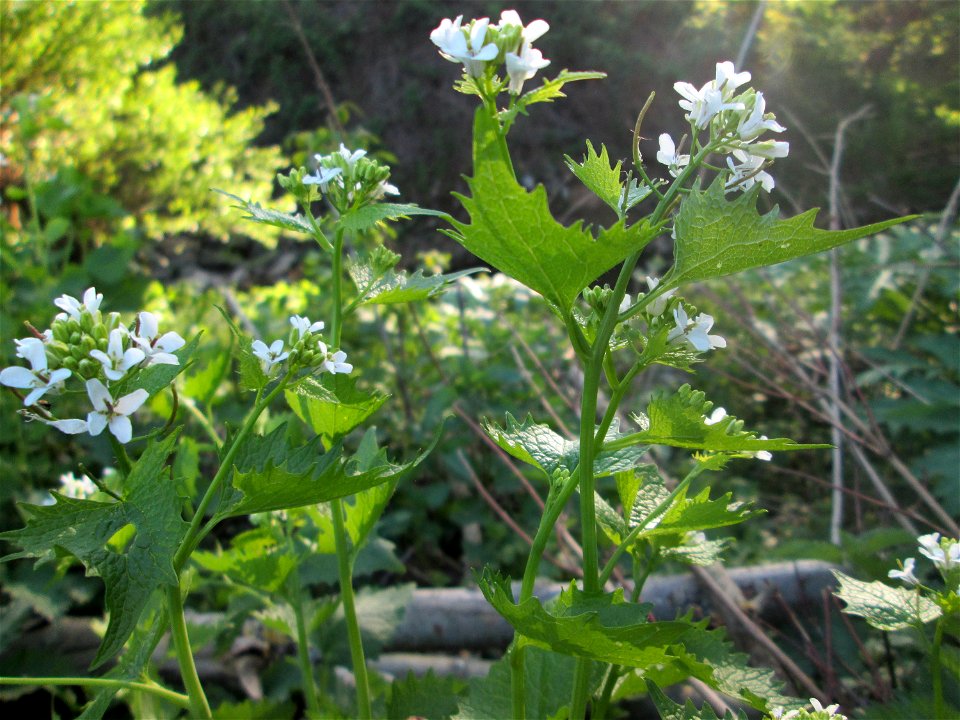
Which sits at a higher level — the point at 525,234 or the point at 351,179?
the point at 351,179

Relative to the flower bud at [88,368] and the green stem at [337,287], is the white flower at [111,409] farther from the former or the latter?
the green stem at [337,287]

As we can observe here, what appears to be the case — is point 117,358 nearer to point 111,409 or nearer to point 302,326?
point 111,409

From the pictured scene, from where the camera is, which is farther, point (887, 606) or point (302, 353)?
point (887, 606)

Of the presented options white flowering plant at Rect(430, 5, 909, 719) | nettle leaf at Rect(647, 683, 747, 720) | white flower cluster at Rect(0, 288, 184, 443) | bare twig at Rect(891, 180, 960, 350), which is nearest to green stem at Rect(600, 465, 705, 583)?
white flowering plant at Rect(430, 5, 909, 719)

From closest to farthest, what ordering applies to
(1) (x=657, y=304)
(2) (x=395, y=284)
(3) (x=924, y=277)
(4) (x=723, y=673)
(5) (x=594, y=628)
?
(5) (x=594, y=628) → (1) (x=657, y=304) → (4) (x=723, y=673) → (2) (x=395, y=284) → (3) (x=924, y=277)

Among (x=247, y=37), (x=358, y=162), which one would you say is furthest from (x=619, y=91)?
(x=358, y=162)

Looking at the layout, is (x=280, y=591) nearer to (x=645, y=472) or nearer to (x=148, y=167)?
(x=645, y=472)

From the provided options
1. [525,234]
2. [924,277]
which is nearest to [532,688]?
[525,234]
